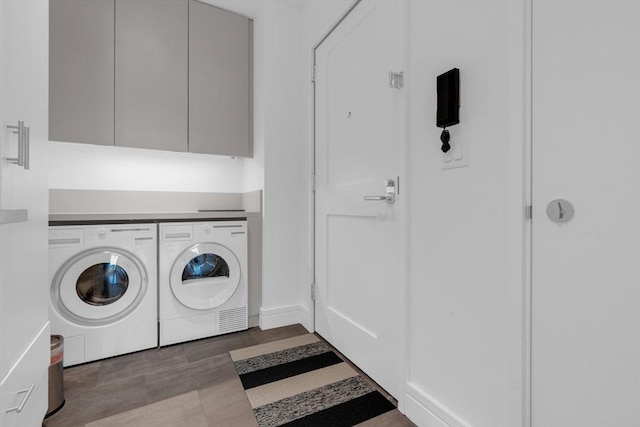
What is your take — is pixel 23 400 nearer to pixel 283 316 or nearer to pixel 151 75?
pixel 283 316

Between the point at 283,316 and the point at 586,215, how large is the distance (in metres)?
2.09

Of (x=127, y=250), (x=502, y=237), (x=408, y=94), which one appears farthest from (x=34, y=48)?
(x=502, y=237)

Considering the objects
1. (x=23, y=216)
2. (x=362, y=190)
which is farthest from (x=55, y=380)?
(x=362, y=190)

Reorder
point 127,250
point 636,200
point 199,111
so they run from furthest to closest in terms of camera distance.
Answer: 1. point 199,111
2. point 127,250
3. point 636,200

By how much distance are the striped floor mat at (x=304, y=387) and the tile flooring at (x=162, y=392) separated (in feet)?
0.19

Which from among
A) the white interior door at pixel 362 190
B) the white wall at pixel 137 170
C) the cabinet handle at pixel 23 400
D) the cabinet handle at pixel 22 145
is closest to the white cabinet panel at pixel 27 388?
the cabinet handle at pixel 23 400

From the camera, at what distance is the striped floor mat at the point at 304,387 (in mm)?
1367

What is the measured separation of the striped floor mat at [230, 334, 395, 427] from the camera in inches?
53.8

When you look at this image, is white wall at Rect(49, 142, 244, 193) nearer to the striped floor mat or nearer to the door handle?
the striped floor mat

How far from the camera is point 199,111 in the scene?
2.44 meters

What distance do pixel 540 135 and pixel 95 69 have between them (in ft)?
8.65

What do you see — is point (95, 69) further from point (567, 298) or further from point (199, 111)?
point (567, 298)

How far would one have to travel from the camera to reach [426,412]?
50.0 inches

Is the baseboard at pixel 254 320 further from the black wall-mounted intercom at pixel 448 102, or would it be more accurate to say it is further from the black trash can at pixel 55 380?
the black wall-mounted intercom at pixel 448 102
